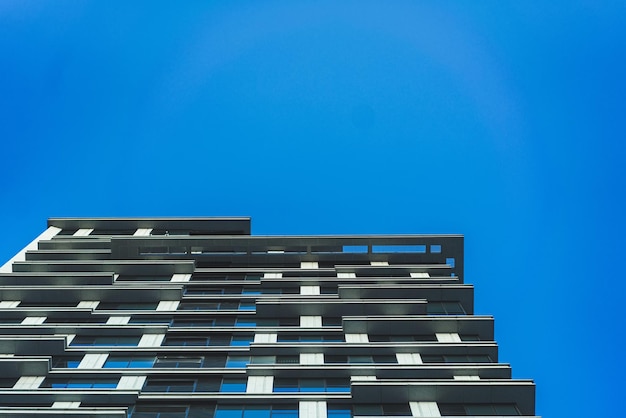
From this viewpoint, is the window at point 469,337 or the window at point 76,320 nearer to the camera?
the window at point 469,337

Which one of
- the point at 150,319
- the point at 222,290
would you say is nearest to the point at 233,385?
the point at 150,319

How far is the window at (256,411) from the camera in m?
38.2

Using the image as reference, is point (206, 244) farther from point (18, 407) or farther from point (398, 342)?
point (18, 407)

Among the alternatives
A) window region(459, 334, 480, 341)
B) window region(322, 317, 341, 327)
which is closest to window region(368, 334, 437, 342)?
window region(459, 334, 480, 341)

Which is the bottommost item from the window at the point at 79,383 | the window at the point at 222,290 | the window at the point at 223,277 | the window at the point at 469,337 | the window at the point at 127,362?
the window at the point at 79,383

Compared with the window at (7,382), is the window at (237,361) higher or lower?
higher

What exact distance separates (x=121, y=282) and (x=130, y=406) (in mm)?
15491

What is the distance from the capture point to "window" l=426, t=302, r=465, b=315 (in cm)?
4912

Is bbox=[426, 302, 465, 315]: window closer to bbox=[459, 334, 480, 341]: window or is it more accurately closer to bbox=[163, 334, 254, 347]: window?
bbox=[459, 334, 480, 341]: window

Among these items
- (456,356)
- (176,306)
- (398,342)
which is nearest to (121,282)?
(176,306)

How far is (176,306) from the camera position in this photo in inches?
1956

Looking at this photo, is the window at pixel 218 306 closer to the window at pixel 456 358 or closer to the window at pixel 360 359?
the window at pixel 360 359

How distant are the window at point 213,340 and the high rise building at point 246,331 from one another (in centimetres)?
11

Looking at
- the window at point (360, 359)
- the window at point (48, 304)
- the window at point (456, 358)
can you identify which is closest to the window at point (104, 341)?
the window at point (48, 304)
